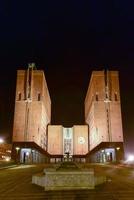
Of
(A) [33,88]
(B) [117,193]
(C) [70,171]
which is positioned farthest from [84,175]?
(A) [33,88]

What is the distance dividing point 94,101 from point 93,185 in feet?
222

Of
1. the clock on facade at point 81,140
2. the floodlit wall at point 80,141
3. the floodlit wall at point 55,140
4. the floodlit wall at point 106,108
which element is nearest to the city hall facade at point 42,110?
the floodlit wall at point 106,108

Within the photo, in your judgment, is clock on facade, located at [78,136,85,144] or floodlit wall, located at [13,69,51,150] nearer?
floodlit wall, located at [13,69,51,150]

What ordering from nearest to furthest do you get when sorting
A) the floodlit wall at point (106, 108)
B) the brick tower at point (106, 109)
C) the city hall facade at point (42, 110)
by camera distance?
the city hall facade at point (42, 110), the brick tower at point (106, 109), the floodlit wall at point (106, 108)

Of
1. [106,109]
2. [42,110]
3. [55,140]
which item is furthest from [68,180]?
[55,140]

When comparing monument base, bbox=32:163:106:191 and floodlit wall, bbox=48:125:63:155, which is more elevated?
floodlit wall, bbox=48:125:63:155

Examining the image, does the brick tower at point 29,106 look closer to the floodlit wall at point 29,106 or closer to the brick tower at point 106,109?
the floodlit wall at point 29,106

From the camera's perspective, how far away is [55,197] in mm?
12383

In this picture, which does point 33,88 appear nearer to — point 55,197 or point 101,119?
point 101,119

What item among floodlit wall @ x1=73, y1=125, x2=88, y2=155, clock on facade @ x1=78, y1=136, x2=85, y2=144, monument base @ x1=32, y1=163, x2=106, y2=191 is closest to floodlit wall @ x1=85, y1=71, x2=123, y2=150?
floodlit wall @ x1=73, y1=125, x2=88, y2=155

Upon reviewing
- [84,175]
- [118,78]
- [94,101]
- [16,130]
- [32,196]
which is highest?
[118,78]

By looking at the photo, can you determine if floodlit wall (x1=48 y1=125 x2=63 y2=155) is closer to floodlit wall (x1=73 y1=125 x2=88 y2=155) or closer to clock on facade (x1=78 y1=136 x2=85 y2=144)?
floodlit wall (x1=73 y1=125 x2=88 y2=155)

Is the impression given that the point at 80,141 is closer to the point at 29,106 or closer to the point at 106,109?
the point at 106,109

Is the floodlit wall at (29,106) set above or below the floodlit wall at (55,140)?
above
